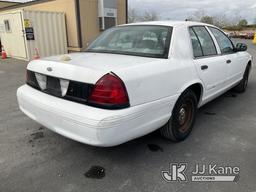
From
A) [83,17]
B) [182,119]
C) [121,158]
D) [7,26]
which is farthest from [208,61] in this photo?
[7,26]

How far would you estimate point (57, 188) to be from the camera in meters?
2.24

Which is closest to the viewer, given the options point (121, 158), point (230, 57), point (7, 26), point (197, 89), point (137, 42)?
point (121, 158)

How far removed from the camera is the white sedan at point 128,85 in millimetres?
2117

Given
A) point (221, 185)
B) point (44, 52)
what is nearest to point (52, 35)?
point (44, 52)

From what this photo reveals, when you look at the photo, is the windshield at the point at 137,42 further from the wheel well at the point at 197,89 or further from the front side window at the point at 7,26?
the front side window at the point at 7,26

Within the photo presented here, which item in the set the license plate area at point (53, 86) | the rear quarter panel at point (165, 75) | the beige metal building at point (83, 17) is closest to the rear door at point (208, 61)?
the rear quarter panel at point (165, 75)

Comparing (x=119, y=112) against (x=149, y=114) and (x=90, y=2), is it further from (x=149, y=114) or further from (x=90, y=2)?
(x=90, y=2)

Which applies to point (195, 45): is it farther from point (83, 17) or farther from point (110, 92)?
point (83, 17)

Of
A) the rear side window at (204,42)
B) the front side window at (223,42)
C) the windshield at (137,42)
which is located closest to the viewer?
the windshield at (137,42)

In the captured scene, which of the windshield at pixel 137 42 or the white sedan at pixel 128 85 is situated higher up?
the windshield at pixel 137 42

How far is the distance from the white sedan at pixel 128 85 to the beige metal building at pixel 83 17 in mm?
7519

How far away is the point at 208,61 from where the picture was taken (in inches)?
130

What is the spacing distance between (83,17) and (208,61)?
8.56m

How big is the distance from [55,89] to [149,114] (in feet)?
3.47
